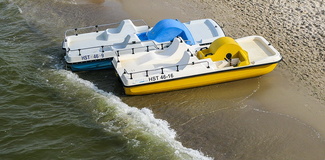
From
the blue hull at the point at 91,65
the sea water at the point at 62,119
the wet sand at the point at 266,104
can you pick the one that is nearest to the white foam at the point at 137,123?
the sea water at the point at 62,119

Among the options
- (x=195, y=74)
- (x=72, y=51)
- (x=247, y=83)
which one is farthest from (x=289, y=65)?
(x=72, y=51)

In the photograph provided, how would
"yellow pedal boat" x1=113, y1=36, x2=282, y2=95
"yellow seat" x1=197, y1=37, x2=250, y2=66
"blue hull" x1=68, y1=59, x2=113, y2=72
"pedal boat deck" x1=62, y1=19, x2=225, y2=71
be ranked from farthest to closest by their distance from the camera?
"blue hull" x1=68, y1=59, x2=113, y2=72
"pedal boat deck" x1=62, y1=19, x2=225, y2=71
"yellow seat" x1=197, y1=37, x2=250, y2=66
"yellow pedal boat" x1=113, y1=36, x2=282, y2=95

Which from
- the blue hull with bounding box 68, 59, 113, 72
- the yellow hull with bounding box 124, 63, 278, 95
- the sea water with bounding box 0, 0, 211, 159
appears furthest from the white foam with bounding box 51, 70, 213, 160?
the blue hull with bounding box 68, 59, 113, 72

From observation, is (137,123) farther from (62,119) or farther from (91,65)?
(91,65)

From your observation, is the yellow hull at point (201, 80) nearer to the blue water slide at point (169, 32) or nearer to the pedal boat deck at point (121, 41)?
the pedal boat deck at point (121, 41)

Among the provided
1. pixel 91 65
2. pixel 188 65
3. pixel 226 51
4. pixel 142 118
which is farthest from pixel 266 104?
pixel 91 65

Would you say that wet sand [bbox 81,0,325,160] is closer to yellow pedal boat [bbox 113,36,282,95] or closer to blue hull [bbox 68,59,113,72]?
yellow pedal boat [bbox 113,36,282,95]

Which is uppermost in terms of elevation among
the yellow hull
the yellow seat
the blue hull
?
the yellow seat
